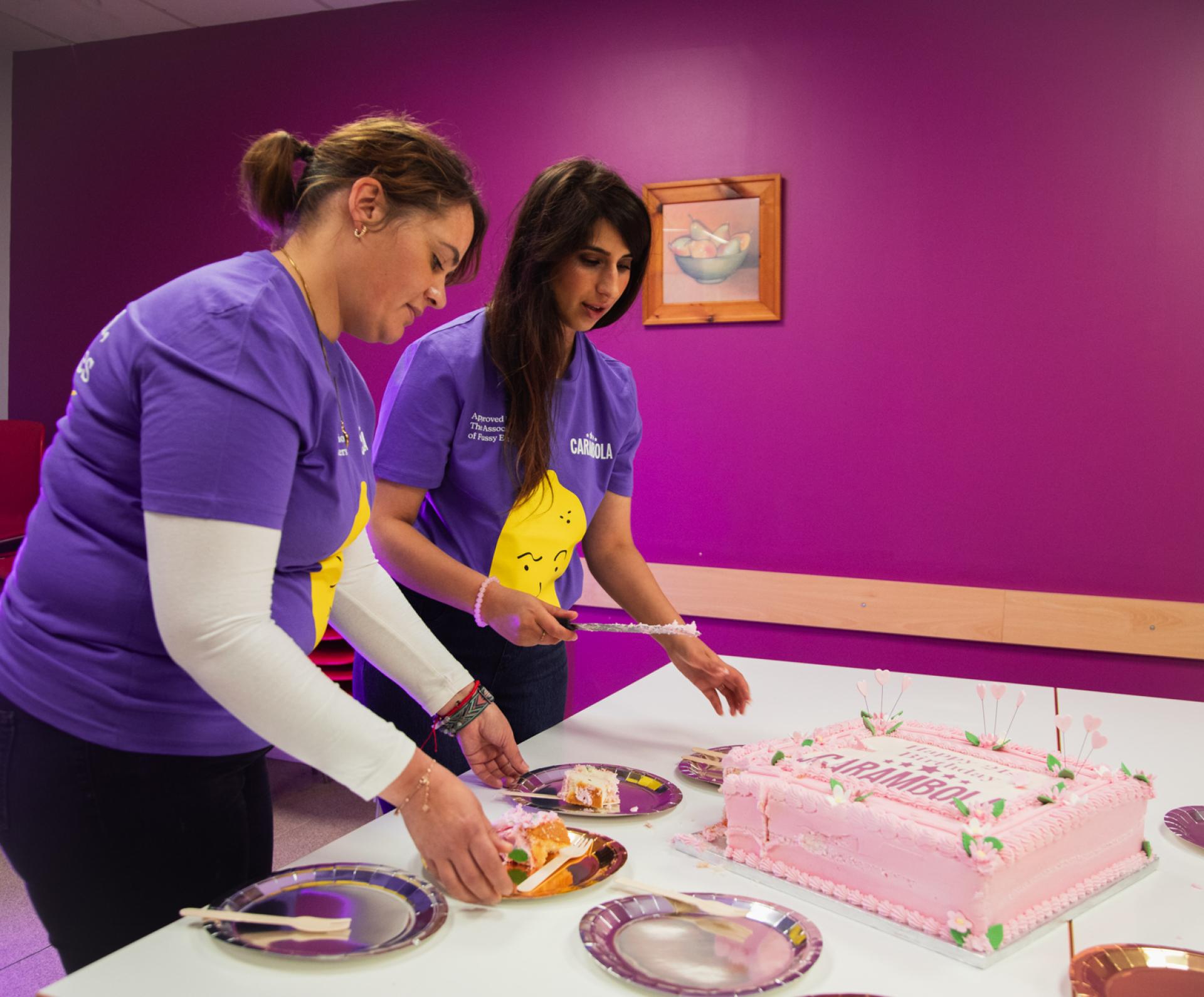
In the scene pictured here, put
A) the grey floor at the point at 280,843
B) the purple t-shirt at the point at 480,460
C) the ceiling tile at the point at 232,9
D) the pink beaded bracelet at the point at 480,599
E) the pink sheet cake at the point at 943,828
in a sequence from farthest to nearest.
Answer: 1. the ceiling tile at the point at 232,9
2. the grey floor at the point at 280,843
3. the purple t-shirt at the point at 480,460
4. the pink beaded bracelet at the point at 480,599
5. the pink sheet cake at the point at 943,828

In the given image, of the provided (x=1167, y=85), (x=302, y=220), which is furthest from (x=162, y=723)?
(x=1167, y=85)

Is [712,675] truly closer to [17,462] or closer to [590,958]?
[590,958]

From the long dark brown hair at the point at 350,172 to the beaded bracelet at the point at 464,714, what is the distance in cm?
65

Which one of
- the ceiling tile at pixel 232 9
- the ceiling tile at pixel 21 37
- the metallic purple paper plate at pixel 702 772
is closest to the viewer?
the metallic purple paper plate at pixel 702 772

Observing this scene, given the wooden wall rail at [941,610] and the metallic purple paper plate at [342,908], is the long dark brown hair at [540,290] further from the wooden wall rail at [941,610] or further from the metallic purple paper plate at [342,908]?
the wooden wall rail at [941,610]

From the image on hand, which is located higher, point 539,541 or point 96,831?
point 539,541

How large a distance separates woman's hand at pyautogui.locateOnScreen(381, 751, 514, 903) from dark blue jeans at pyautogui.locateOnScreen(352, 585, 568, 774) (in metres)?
0.68

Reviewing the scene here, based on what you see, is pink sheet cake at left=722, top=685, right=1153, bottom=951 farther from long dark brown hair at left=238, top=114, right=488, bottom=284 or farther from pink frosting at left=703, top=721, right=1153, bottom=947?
long dark brown hair at left=238, top=114, right=488, bottom=284

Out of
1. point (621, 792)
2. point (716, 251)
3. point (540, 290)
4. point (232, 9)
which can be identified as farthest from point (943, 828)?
point (232, 9)

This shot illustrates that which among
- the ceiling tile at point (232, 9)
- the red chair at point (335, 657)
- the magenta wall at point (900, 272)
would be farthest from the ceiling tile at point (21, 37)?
the red chair at point (335, 657)

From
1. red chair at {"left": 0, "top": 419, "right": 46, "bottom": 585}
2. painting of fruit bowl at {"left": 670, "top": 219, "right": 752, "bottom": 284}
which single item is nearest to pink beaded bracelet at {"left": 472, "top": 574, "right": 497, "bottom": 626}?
painting of fruit bowl at {"left": 670, "top": 219, "right": 752, "bottom": 284}

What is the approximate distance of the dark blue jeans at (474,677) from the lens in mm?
1780

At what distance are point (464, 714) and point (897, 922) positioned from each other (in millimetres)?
626

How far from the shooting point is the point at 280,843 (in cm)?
319
